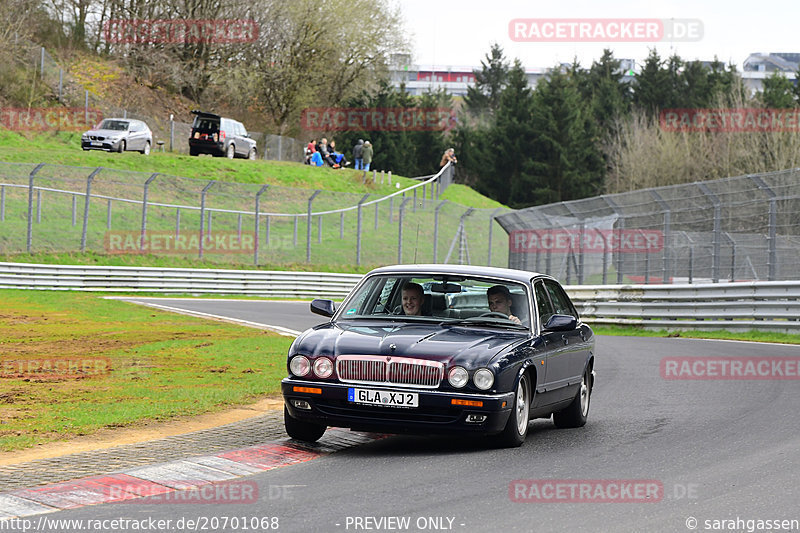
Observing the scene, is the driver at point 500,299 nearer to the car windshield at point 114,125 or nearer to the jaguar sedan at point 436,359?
the jaguar sedan at point 436,359

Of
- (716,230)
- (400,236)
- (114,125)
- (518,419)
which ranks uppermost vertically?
(114,125)

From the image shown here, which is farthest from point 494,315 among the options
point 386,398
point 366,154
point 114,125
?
point 366,154

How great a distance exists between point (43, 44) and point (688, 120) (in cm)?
4349

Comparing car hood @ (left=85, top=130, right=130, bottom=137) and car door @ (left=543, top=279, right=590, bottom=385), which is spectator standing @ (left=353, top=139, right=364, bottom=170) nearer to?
car hood @ (left=85, top=130, right=130, bottom=137)

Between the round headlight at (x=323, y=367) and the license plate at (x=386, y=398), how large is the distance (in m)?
0.26

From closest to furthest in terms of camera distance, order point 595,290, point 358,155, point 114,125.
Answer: point 595,290, point 114,125, point 358,155

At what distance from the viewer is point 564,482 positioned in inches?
286

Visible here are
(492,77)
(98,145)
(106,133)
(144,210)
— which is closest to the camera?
(144,210)

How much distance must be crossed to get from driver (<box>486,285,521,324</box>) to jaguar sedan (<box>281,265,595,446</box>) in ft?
0.04

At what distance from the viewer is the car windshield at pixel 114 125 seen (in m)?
48.4

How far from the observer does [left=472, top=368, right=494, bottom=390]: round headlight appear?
26.7 ft

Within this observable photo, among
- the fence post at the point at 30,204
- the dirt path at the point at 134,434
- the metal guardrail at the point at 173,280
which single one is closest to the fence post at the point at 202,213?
the metal guardrail at the point at 173,280

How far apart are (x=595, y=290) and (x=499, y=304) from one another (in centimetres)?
1703

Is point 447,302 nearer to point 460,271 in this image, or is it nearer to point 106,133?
point 460,271
